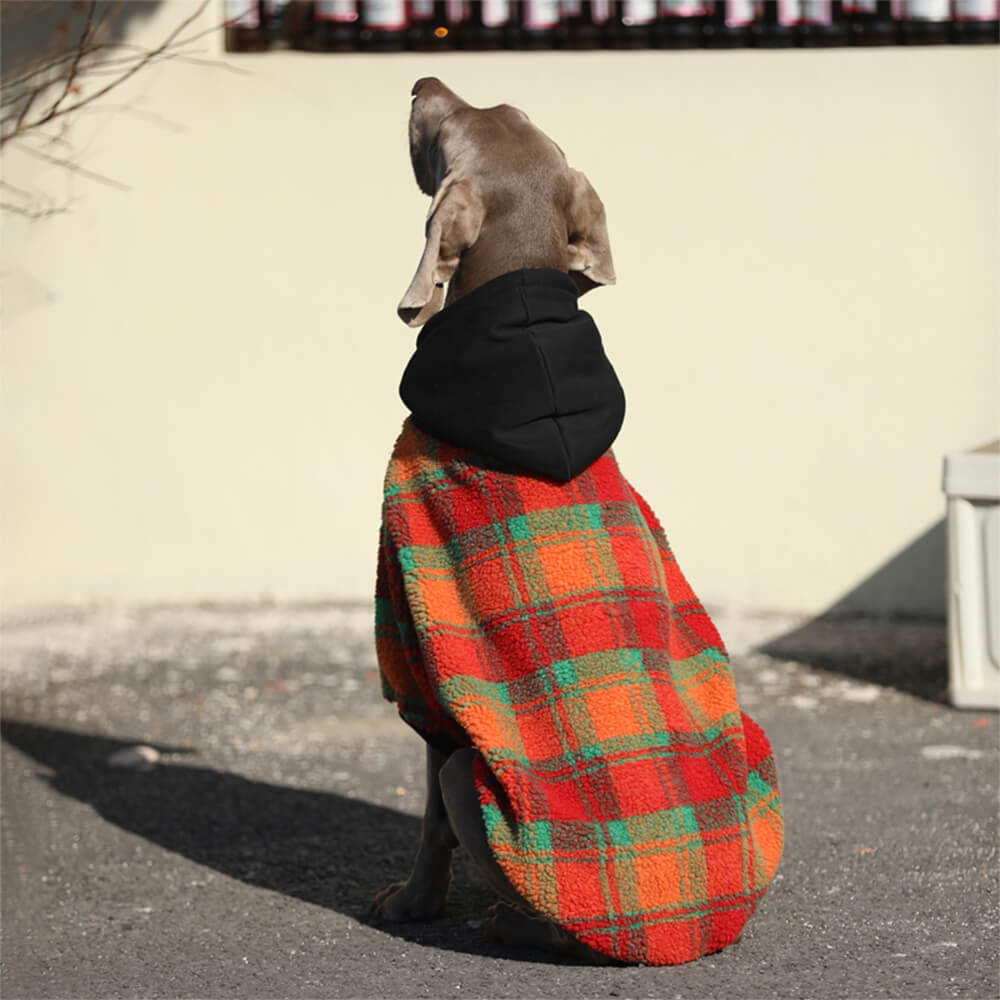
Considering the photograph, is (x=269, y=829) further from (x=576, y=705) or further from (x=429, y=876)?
(x=576, y=705)

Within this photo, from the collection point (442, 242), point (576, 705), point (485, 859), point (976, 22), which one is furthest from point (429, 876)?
point (976, 22)

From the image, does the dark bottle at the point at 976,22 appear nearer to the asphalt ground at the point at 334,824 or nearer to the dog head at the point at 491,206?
the asphalt ground at the point at 334,824

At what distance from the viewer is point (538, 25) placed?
23.3ft

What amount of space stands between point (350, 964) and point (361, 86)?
4.72 metres

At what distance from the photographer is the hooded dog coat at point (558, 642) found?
3090mm

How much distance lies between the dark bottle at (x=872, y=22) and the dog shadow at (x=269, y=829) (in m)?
4.28

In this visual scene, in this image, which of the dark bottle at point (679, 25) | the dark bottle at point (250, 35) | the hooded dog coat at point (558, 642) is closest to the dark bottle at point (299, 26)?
the dark bottle at point (250, 35)

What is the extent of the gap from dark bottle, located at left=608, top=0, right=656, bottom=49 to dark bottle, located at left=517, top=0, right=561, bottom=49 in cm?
26

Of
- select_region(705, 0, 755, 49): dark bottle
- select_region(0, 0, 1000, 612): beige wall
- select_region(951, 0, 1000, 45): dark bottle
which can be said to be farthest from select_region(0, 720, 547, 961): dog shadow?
select_region(951, 0, 1000, 45): dark bottle

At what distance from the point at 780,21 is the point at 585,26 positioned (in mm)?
888

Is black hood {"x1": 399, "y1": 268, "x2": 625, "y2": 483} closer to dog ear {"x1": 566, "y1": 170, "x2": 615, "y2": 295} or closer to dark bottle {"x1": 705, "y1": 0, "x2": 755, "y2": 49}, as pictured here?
dog ear {"x1": 566, "y1": 170, "x2": 615, "y2": 295}

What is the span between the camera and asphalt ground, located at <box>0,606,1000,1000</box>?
3340 millimetres

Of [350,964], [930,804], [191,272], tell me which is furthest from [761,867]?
[191,272]

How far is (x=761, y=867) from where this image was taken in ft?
10.6
